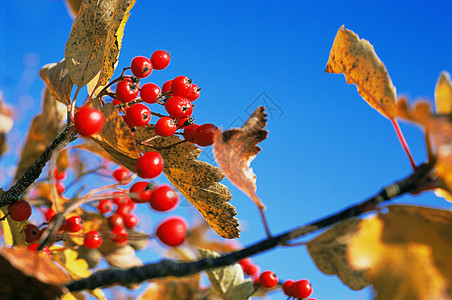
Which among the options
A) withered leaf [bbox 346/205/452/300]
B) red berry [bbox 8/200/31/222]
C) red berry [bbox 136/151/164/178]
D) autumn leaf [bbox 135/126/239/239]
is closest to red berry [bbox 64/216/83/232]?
red berry [bbox 8/200/31/222]

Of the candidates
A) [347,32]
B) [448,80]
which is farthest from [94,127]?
[448,80]

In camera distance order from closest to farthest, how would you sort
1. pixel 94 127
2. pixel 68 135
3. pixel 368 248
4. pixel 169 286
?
pixel 368 248
pixel 94 127
pixel 68 135
pixel 169 286

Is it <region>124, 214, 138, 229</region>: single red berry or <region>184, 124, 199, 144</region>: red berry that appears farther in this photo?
<region>124, 214, 138, 229</region>: single red berry

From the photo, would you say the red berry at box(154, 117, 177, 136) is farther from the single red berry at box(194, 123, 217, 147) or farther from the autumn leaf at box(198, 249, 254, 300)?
the autumn leaf at box(198, 249, 254, 300)

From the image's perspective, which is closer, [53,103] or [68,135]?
[68,135]

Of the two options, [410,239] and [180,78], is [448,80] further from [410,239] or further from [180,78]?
[180,78]

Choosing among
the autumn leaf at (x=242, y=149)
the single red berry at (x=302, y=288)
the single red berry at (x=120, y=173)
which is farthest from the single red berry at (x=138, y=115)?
the single red berry at (x=120, y=173)
